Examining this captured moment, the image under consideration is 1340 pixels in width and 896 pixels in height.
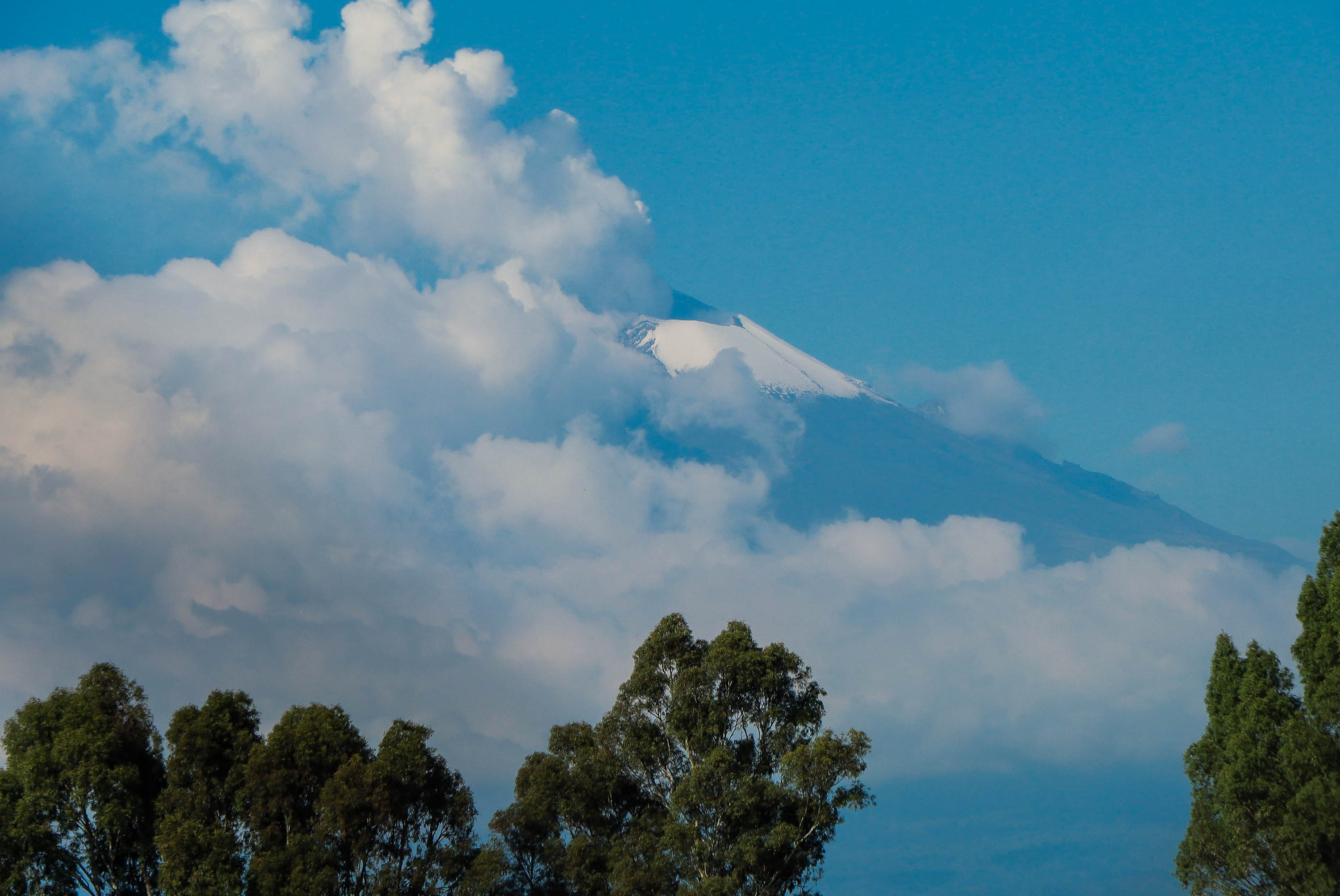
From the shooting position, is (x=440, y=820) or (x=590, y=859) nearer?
(x=590, y=859)

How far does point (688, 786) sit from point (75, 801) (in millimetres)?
20015

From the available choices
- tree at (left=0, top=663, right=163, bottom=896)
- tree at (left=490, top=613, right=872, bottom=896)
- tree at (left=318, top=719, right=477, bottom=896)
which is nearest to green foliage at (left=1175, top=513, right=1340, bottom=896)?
tree at (left=490, top=613, right=872, bottom=896)

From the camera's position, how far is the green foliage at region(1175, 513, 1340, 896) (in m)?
Answer: 33.8

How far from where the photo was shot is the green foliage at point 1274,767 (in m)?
33.8

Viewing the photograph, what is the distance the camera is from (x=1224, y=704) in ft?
124

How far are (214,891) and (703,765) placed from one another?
15.7 metres

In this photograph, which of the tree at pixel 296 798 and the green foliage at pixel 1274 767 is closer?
the green foliage at pixel 1274 767

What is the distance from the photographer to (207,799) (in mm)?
41375

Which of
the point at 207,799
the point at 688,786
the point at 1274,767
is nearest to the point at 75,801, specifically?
the point at 207,799

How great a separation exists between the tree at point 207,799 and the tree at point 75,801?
4.29 ft

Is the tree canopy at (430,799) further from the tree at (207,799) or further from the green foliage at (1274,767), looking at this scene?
the green foliage at (1274,767)

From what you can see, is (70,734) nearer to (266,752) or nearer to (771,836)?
(266,752)

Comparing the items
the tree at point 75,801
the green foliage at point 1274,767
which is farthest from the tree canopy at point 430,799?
the green foliage at point 1274,767

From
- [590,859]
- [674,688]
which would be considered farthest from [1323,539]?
[590,859]
